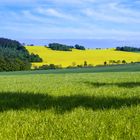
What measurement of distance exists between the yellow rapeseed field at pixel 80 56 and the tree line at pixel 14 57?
2986mm

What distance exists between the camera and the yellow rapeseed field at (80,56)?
95.9 m

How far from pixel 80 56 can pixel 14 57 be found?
777 inches

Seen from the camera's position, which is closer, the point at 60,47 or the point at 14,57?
the point at 14,57

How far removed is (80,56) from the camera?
105 metres

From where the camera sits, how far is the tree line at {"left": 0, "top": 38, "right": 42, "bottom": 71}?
8444 centimetres

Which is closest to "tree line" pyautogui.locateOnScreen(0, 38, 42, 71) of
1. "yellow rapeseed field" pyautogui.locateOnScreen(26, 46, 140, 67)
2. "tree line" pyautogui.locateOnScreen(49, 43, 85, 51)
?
"yellow rapeseed field" pyautogui.locateOnScreen(26, 46, 140, 67)

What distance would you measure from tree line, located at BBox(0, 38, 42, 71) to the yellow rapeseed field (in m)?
2.99

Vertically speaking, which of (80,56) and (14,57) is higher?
(80,56)

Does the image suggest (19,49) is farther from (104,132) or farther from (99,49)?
(104,132)

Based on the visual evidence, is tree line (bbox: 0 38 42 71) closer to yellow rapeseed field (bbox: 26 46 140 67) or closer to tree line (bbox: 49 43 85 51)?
yellow rapeseed field (bbox: 26 46 140 67)

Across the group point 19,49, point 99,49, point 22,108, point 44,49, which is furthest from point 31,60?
point 22,108

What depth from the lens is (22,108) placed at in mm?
11391

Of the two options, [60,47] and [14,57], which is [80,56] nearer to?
[60,47]

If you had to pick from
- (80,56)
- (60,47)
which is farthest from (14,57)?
(60,47)
